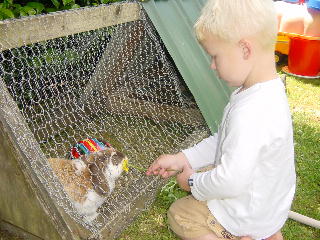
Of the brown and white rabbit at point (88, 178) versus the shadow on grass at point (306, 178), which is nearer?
the brown and white rabbit at point (88, 178)

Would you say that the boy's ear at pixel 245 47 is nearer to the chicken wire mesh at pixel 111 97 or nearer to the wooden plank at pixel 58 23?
the wooden plank at pixel 58 23

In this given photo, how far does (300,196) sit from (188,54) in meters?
1.20

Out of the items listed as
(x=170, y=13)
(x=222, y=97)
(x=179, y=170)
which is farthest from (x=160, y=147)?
(x=179, y=170)

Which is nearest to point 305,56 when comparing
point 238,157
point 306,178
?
point 306,178

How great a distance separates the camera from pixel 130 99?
137 inches

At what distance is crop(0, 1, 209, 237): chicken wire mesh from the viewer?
269 cm

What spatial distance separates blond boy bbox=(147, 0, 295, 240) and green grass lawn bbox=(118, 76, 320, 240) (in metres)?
0.56

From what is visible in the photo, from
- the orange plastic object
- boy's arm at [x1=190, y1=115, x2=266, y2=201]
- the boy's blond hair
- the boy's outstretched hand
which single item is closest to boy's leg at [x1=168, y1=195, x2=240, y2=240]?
the boy's outstretched hand

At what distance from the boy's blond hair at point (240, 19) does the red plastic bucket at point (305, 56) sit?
366 centimetres

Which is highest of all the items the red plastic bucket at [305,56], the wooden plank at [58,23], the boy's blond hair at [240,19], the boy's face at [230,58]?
the wooden plank at [58,23]

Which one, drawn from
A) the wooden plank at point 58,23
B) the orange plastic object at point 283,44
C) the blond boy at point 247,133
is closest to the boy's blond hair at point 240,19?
the blond boy at point 247,133

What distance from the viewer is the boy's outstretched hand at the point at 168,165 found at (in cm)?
179

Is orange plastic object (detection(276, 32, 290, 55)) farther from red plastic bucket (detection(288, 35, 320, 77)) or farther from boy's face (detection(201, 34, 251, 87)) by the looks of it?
boy's face (detection(201, 34, 251, 87))

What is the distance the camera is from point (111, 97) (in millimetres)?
3498
